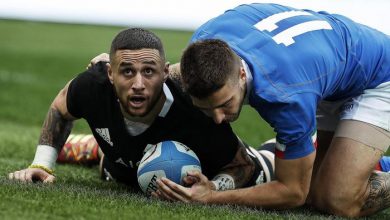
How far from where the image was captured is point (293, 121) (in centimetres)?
482

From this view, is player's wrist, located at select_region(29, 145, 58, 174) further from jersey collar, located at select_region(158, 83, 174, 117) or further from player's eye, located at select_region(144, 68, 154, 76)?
player's eye, located at select_region(144, 68, 154, 76)

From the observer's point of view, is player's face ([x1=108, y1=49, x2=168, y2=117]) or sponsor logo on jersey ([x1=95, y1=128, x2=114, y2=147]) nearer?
player's face ([x1=108, y1=49, x2=168, y2=117])

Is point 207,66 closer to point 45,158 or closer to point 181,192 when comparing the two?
point 181,192

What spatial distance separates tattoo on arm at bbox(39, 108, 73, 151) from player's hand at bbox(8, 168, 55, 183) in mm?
306

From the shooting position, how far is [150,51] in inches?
204

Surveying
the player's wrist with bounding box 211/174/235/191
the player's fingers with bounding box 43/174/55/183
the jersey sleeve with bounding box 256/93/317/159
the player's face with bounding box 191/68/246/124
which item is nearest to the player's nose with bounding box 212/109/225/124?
the player's face with bounding box 191/68/246/124

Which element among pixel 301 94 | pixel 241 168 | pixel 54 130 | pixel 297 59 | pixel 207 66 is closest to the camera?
pixel 207 66

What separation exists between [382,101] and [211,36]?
3.98 ft

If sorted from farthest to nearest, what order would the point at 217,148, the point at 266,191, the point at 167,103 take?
1. the point at 217,148
2. the point at 167,103
3. the point at 266,191

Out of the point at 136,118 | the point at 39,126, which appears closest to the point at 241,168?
the point at 136,118

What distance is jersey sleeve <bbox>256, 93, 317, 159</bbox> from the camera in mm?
4789

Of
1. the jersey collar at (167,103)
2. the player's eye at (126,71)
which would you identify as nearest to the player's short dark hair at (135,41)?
the player's eye at (126,71)

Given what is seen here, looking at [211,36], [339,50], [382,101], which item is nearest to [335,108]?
[382,101]

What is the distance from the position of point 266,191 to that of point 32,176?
141 centimetres
